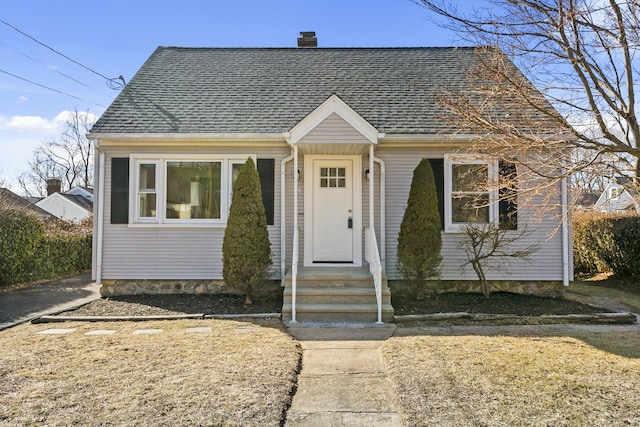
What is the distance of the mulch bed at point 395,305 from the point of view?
6766mm

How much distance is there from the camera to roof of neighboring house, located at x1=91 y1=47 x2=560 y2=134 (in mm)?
8156

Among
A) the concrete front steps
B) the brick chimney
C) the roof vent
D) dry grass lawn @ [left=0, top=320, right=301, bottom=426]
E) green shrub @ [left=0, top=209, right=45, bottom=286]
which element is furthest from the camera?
the brick chimney

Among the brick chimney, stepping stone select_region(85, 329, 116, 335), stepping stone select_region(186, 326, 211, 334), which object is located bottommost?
stepping stone select_region(85, 329, 116, 335)

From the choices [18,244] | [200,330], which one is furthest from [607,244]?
[18,244]

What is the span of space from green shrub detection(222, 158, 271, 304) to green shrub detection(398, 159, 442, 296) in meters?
2.44

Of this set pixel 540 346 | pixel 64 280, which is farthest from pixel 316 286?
pixel 64 280

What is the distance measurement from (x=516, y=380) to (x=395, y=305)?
330 cm

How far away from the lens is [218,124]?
8.17 m

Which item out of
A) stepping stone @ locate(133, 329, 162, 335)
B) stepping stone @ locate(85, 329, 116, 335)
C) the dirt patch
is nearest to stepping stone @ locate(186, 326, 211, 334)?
stepping stone @ locate(133, 329, 162, 335)

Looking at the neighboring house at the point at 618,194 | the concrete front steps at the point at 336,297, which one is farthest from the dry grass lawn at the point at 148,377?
the neighboring house at the point at 618,194

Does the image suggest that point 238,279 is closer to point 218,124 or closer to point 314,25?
point 218,124

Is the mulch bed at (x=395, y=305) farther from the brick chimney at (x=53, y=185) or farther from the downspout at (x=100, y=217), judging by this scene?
the brick chimney at (x=53, y=185)

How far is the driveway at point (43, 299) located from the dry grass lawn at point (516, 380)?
19.8 ft

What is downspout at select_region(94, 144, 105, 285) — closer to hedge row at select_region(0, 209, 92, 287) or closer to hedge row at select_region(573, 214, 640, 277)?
hedge row at select_region(0, 209, 92, 287)
